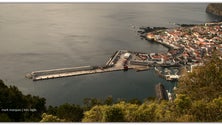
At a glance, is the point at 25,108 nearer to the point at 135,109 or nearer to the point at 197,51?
the point at 135,109

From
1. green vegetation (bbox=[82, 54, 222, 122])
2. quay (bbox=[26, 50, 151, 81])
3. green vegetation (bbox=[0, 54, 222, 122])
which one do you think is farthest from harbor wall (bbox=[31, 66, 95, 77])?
green vegetation (bbox=[82, 54, 222, 122])

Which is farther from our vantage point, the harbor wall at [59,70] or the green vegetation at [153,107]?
the harbor wall at [59,70]

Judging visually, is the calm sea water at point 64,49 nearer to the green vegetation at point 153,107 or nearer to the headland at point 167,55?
the headland at point 167,55

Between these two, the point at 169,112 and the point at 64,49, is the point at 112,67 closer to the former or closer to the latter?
the point at 64,49

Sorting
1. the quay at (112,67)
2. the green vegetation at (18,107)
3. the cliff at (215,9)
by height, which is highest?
the cliff at (215,9)

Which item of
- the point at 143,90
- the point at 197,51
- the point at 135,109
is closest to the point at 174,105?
the point at 135,109

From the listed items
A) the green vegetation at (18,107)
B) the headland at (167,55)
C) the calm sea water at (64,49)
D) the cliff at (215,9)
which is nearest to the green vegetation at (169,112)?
the green vegetation at (18,107)
